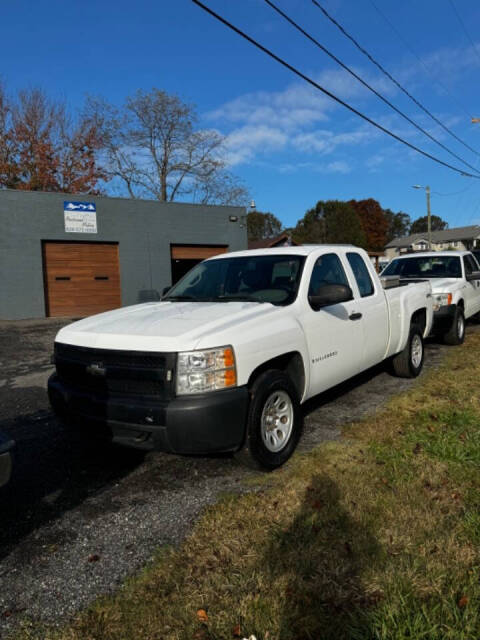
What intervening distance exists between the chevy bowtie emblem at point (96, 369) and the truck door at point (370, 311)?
2.72 meters

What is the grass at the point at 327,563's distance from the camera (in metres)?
2.14

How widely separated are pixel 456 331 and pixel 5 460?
8.24m

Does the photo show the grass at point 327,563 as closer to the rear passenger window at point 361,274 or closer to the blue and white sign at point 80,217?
the rear passenger window at point 361,274

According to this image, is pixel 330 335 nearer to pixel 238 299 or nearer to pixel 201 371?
pixel 238 299

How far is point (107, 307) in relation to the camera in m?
17.3

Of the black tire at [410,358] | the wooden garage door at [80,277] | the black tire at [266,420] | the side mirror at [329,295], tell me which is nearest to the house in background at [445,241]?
the wooden garage door at [80,277]

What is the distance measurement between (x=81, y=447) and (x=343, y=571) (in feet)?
9.45

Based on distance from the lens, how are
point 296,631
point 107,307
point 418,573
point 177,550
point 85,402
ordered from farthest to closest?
point 107,307 → point 85,402 → point 177,550 → point 418,573 → point 296,631

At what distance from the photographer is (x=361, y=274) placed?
5520 millimetres

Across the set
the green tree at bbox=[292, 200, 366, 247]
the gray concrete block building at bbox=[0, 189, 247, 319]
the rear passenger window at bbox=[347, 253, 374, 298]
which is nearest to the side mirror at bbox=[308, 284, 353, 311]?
the rear passenger window at bbox=[347, 253, 374, 298]

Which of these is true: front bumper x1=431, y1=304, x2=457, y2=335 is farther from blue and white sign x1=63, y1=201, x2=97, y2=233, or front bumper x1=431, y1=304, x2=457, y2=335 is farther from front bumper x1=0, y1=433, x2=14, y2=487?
blue and white sign x1=63, y1=201, x2=97, y2=233

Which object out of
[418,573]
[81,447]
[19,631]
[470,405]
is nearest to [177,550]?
[19,631]

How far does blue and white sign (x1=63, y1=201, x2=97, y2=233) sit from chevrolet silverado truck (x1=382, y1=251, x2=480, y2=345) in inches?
420

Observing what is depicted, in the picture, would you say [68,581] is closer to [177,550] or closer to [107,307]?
[177,550]
